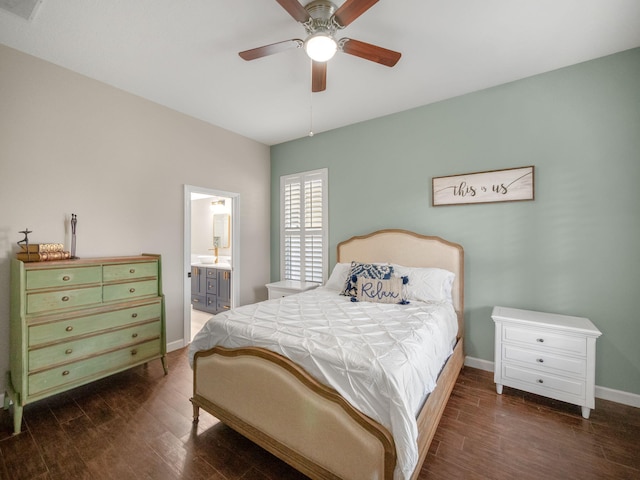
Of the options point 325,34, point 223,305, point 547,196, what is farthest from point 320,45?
point 223,305

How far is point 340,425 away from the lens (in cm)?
138

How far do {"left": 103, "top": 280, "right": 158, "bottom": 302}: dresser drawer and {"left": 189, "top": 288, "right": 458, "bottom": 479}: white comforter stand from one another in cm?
98

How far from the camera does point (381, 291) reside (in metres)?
2.70

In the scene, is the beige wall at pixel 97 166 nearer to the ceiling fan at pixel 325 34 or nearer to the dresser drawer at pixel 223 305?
the dresser drawer at pixel 223 305

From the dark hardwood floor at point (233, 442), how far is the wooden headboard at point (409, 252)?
94 cm

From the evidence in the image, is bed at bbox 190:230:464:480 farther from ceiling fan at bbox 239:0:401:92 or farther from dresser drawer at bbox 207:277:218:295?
dresser drawer at bbox 207:277:218:295

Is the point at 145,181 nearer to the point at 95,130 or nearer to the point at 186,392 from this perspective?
the point at 95,130

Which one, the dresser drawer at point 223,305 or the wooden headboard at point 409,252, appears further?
the dresser drawer at point 223,305

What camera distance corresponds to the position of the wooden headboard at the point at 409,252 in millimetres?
2934

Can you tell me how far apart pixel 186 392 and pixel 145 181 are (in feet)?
7.30

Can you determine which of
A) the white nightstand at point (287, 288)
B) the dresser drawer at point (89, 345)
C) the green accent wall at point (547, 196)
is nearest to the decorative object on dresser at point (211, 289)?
the white nightstand at point (287, 288)

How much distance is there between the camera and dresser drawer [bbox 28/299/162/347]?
2.09 metres

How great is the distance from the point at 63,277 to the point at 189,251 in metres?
1.38

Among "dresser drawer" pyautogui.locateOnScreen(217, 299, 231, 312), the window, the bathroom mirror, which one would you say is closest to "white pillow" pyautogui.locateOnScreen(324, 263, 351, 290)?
the window
